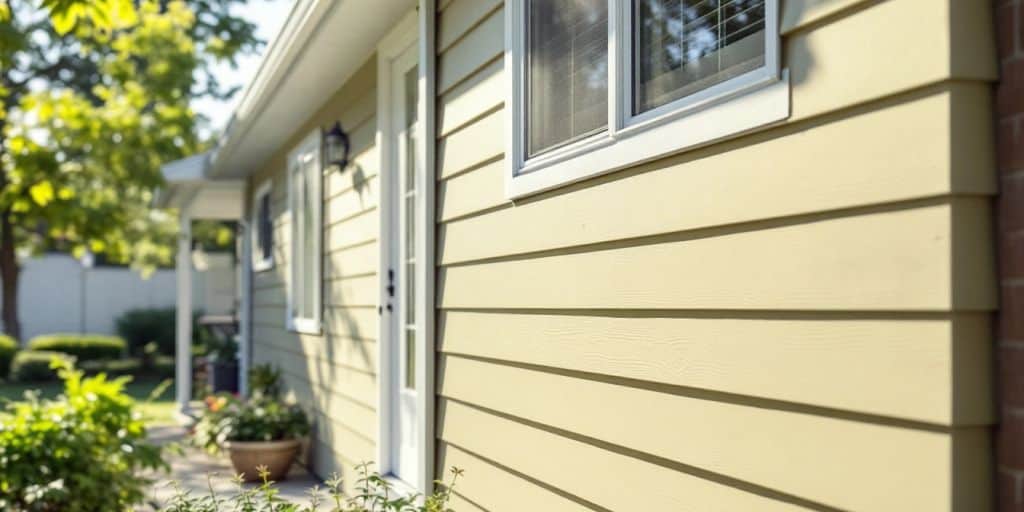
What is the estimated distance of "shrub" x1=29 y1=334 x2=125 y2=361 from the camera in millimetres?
18047

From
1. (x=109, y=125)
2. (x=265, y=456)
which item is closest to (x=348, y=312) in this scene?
(x=265, y=456)

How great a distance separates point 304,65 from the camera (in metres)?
5.93

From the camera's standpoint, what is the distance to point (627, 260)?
2654 mm

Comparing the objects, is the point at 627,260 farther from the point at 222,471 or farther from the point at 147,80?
the point at 147,80

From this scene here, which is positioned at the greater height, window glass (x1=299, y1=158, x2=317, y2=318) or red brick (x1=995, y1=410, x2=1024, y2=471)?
window glass (x1=299, y1=158, x2=317, y2=318)

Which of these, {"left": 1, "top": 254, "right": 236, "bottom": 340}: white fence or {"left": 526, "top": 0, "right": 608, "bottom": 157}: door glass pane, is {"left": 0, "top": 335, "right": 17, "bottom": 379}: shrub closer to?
{"left": 1, "top": 254, "right": 236, "bottom": 340}: white fence

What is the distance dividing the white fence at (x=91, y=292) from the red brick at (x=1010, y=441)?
71.1 ft

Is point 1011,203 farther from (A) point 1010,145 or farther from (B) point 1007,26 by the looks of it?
(B) point 1007,26

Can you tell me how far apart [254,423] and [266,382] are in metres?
1.52

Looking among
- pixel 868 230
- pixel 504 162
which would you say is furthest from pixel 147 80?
pixel 868 230

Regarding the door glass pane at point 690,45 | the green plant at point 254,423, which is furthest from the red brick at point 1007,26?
the green plant at point 254,423

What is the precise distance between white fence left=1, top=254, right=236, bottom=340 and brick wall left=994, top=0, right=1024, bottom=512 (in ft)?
71.1

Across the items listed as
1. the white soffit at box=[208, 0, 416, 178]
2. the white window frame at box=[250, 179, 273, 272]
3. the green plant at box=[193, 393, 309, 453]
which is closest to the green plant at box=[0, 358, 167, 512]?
the green plant at box=[193, 393, 309, 453]

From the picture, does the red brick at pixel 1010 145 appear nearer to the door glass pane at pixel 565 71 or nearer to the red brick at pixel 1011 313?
the red brick at pixel 1011 313
